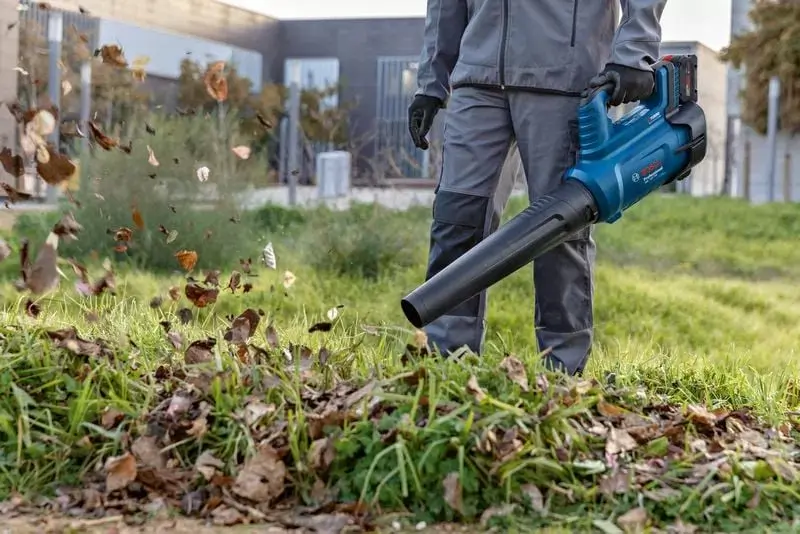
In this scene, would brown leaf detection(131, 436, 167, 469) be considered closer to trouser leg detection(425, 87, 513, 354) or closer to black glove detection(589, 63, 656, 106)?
trouser leg detection(425, 87, 513, 354)

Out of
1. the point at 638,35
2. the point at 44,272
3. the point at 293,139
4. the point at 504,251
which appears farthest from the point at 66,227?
the point at 293,139

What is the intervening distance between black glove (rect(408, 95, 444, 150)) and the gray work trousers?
0.18 meters

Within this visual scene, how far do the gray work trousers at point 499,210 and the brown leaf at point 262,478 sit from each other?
1.21 meters

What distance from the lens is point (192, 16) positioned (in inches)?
1414

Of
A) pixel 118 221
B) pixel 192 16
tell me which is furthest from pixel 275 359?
pixel 192 16

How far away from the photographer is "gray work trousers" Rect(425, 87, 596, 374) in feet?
11.4

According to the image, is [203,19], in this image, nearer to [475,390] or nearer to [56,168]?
[56,168]

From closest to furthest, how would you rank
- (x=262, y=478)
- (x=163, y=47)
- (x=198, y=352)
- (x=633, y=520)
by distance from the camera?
1. (x=633, y=520)
2. (x=262, y=478)
3. (x=198, y=352)
4. (x=163, y=47)

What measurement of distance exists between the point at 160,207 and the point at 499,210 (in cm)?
421

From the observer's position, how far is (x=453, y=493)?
221cm

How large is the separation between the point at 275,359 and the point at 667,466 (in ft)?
3.35

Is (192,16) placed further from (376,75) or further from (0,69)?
(0,69)

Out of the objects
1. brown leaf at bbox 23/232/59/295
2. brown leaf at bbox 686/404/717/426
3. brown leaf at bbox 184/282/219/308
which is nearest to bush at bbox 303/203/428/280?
brown leaf at bbox 184/282/219/308

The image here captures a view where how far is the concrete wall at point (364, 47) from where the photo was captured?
123 feet
